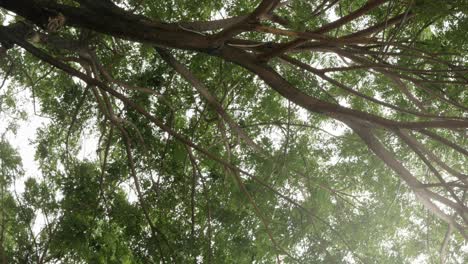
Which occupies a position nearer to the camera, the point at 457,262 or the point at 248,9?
the point at 457,262

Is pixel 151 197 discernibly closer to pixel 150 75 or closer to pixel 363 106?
pixel 150 75

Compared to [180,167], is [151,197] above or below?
below

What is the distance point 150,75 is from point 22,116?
1652 millimetres

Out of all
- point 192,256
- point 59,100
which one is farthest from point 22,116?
point 192,256

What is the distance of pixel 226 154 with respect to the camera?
4465mm

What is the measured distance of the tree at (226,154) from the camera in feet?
11.9

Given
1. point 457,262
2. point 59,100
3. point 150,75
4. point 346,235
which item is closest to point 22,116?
point 59,100

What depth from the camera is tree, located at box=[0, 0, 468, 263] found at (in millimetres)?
3635

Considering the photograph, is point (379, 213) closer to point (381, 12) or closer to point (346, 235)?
point (346, 235)

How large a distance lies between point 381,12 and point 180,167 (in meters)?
2.26

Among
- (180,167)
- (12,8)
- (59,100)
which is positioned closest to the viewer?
(12,8)

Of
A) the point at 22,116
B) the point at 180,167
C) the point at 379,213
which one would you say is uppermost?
the point at 22,116

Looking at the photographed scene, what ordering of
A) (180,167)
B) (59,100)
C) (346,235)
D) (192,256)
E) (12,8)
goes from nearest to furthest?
(12,8) → (192,256) → (346,235) → (180,167) → (59,100)

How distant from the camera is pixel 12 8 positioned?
330cm
